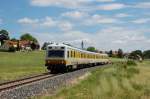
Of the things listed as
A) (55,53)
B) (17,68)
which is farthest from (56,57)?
(17,68)

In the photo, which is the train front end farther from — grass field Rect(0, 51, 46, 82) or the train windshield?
grass field Rect(0, 51, 46, 82)

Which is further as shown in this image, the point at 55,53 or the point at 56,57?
the point at 55,53

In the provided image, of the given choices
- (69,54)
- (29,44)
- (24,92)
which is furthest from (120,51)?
(24,92)

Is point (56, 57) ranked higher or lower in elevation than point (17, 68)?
higher

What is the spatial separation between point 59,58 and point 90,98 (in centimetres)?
2465

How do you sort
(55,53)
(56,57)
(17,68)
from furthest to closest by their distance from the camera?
(17,68) → (55,53) → (56,57)

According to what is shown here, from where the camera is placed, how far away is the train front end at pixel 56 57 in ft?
131

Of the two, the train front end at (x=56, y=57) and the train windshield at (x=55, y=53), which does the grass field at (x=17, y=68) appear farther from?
the train windshield at (x=55, y=53)

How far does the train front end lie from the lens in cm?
4003

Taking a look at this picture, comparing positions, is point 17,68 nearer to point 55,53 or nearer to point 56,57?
point 55,53

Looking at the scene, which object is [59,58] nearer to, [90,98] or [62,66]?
[62,66]

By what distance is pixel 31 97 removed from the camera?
58.1 ft

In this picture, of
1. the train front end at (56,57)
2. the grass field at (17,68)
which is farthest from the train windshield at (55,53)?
the grass field at (17,68)

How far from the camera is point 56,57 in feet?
133
